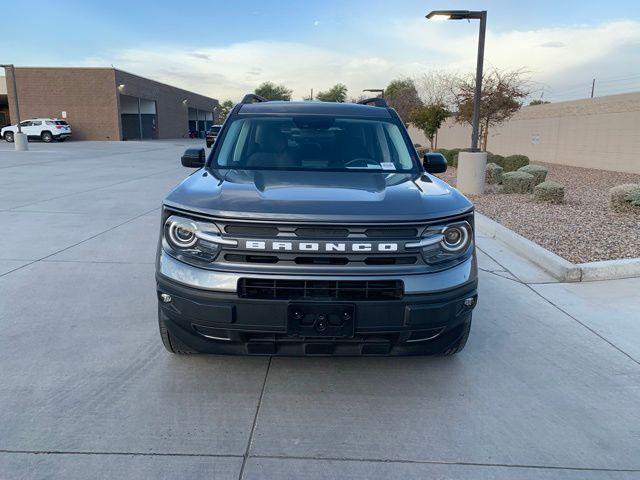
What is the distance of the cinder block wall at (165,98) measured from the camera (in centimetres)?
4581

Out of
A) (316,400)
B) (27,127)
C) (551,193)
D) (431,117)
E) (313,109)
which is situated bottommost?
(316,400)

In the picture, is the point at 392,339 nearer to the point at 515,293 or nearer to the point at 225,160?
the point at 225,160

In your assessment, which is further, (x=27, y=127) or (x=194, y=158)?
(x=27, y=127)

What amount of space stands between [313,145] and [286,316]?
202 centimetres

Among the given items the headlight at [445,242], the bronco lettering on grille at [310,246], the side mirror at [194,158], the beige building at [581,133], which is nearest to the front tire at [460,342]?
the headlight at [445,242]

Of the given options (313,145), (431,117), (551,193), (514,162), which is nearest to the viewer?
(313,145)

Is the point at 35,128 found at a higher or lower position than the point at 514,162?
higher

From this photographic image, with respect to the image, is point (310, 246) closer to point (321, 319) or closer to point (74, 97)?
point (321, 319)

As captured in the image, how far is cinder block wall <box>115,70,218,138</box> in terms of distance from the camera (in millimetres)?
45812

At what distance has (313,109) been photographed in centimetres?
476

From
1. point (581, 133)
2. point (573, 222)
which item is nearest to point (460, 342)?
point (573, 222)

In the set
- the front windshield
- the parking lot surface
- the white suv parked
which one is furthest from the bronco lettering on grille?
the white suv parked

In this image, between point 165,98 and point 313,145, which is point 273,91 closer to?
point 165,98

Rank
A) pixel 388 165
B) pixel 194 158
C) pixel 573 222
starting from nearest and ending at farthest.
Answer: pixel 388 165, pixel 194 158, pixel 573 222
